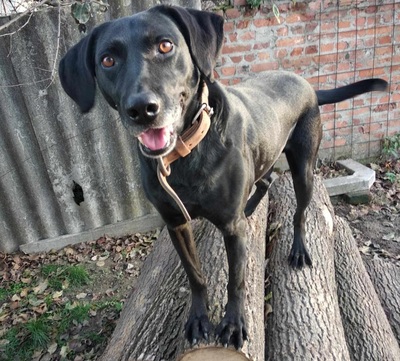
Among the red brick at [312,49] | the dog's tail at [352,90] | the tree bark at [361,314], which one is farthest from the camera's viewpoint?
the red brick at [312,49]

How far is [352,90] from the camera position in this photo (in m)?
3.07

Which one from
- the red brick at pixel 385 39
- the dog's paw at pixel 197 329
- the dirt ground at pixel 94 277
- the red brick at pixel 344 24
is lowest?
the dirt ground at pixel 94 277

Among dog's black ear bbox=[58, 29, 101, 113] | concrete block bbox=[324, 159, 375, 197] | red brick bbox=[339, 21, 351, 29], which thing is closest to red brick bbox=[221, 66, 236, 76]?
red brick bbox=[339, 21, 351, 29]

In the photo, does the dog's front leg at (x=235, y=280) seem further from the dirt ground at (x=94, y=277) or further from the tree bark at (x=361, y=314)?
the dirt ground at (x=94, y=277)

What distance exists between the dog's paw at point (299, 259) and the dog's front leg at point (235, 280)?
785 mm

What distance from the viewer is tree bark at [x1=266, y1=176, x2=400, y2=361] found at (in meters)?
2.40

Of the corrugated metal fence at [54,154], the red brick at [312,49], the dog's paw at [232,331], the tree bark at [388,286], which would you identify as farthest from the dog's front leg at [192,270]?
the red brick at [312,49]

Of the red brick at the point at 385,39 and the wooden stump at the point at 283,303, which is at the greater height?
the red brick at the point at 385,39

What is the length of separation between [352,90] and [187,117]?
5.38 ft

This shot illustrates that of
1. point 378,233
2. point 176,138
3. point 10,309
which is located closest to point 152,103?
point 176,138

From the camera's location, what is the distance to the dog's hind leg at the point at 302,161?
2.97 meters

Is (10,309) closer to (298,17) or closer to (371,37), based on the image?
(298,17)

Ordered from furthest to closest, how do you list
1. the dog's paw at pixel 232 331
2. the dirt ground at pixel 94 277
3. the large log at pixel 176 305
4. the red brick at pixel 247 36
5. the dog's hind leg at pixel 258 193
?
the red brick at pixel 247 36, the dirt ground at pixel 94 277, the dog's hind leg at pixel 258 193, the large log at pixel 176 305, the dog's paw at pixel 232 331

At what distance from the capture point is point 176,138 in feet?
6.20
